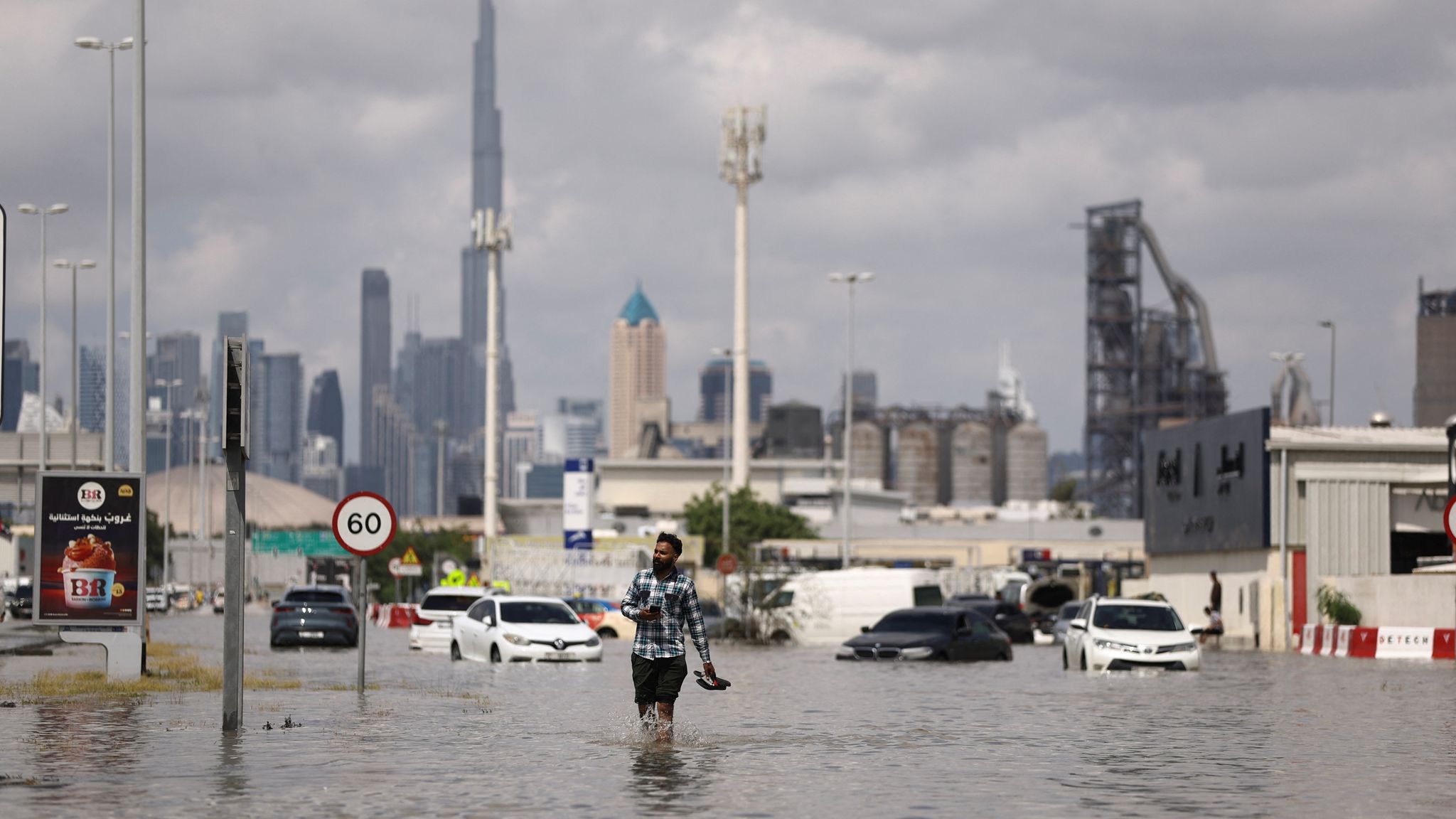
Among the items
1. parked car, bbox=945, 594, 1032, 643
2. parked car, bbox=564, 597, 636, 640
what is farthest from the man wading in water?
parked car, bbox=945, 594, 1032, 643

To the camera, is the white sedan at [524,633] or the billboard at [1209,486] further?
the billboard at [1209,486]

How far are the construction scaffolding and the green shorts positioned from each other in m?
151

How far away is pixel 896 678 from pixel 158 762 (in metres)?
17.3

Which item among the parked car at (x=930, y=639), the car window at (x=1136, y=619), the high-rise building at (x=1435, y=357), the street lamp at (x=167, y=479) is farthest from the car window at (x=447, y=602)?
the high-rise building at (x=1435, y=357)

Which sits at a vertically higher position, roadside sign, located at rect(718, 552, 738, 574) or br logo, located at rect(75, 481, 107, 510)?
br logo, located at rect(75, 481, 107, 510)

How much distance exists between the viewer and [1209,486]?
187 feet

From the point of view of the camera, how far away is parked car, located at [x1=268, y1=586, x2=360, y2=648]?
1715 inches

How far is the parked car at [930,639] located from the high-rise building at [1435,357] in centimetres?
12412

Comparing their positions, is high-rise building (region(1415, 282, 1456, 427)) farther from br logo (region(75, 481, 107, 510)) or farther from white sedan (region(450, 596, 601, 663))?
br logo (region(75, 481, 107, 510))

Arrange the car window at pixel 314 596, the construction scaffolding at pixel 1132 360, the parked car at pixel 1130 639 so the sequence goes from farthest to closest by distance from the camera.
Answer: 1. the construction scaffolding at pixel 1132 360
2. the car window at pixel 314 596
3. the parked car at pixel 1130 639

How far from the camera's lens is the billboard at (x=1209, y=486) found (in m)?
51.8

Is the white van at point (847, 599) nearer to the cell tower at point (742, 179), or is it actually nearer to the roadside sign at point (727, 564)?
the roadside sign at point (727, 564)

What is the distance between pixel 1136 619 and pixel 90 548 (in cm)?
1731

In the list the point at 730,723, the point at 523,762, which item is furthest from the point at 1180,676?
the point at 523,762
